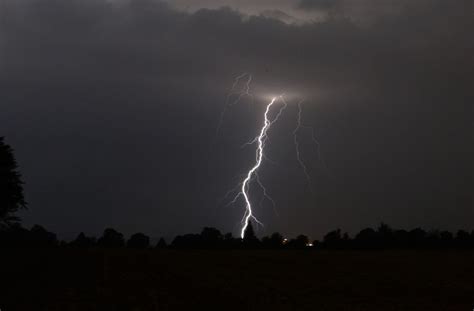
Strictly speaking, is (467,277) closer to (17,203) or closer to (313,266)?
(313,266)

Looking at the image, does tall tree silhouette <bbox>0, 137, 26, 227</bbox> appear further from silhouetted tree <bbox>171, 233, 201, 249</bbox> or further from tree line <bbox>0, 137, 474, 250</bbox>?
silhouetted tree <bbox>171, 233, 201, 249</bbox>

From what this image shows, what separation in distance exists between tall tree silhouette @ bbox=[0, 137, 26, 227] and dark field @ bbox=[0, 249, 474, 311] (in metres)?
10.1

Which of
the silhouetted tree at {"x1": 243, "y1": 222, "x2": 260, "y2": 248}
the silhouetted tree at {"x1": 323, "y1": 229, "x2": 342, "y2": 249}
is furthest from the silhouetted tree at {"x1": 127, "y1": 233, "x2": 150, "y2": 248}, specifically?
the silhouetted tree at {"x1": 323, "y1": 229, "x2": 342, "y2": 249}

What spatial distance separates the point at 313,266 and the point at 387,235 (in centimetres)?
3450

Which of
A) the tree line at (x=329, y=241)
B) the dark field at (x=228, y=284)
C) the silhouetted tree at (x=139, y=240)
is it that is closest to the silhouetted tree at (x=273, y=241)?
the tree line at (x=329, y=241)

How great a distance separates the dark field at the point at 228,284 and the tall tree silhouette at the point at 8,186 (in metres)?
10.1

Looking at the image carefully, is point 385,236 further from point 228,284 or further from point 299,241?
point 228,284

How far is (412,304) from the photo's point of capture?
55.9ft

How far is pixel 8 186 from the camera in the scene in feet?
130

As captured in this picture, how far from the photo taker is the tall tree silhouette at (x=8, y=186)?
39.4m

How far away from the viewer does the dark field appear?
16.5m

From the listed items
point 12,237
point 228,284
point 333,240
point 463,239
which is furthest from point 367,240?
point 228,284

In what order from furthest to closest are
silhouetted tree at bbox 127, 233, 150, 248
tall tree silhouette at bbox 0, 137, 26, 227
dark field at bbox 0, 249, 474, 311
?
silhouetted tree at bbox 127, 233, 150, 248
tall tree silhouette at bbox 0, 137, 26, 227
dark field at bbox 0, 249, 474, 311

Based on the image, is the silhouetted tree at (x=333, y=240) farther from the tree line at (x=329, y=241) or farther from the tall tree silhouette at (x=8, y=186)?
the tall tree silhouette at (x=8, y=186)
